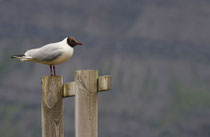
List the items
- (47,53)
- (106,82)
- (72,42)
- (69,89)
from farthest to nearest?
(72,42)
(47,53)
(69,89)
(106,82)

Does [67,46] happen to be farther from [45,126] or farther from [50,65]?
[45,126]

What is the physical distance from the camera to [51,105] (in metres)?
4.89

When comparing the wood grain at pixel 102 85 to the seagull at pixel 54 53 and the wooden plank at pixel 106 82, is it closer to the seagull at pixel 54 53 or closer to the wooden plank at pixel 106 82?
the wooden plank at pixel 106 82

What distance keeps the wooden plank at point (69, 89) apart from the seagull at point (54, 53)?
13.5 inches

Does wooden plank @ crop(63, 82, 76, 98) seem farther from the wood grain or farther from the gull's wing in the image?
the gull's wing

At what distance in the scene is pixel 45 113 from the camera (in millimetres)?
4918

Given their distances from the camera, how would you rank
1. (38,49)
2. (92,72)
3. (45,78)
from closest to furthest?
1. (92,72)
2. (45,78)
3. (38,49)

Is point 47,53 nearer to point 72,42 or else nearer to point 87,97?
point 72,42

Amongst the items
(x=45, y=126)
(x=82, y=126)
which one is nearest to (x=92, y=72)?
(x=82, y=126)

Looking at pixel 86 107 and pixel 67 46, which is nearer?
pixel 86 107

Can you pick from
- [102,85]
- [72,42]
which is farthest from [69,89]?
[72,42]

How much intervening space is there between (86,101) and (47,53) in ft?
3.81

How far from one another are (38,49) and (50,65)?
36 centimetres

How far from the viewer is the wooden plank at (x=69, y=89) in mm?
4805
